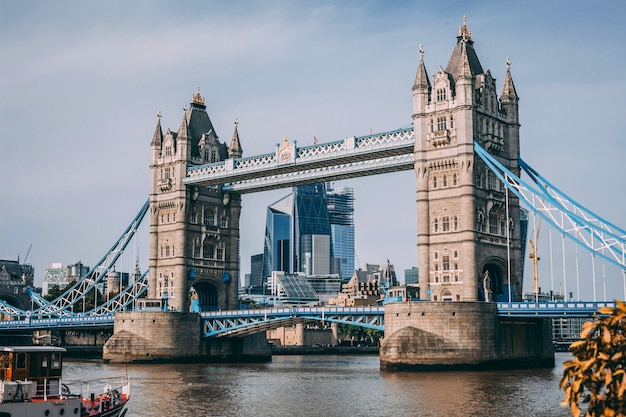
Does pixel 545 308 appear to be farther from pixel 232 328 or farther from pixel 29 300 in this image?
pixel 29 300

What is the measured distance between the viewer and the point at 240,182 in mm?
100500

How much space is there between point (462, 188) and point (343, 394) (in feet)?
93.4

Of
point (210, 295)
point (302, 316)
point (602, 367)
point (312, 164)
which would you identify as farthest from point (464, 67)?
point (602, 367)

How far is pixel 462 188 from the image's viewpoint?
250 ft

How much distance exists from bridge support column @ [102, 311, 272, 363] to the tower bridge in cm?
12

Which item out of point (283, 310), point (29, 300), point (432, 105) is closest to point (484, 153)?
point (432, 105)

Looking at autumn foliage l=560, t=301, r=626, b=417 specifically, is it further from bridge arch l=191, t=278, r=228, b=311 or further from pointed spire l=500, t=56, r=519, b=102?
bridge arch l=191, t=278, r=228, b=311

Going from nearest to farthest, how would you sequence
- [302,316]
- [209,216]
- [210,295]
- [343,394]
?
1. [343,394]
2. [302,316]
3. [209,216]
4. [210,295]

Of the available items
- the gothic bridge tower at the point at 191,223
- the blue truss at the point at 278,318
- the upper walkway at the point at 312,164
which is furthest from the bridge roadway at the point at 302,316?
the upper walkway at the point at 312,164

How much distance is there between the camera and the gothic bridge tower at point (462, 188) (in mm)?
76250

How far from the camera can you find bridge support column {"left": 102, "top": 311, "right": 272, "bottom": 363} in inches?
3561

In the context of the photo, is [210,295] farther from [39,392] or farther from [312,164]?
[39,392]

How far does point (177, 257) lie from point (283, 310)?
17170 mm

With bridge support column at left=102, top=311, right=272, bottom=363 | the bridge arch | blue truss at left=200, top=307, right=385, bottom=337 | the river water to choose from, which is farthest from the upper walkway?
the river water
